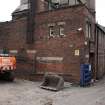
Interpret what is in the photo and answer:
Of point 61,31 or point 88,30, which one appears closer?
point 61,31

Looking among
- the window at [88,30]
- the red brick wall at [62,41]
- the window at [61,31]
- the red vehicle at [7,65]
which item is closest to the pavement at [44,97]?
the red vehicle at [7,65]

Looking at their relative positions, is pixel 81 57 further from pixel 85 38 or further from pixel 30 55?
pixel 30 55

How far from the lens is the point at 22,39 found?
60.2 feet

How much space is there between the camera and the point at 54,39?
1652cm

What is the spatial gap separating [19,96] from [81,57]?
584cm

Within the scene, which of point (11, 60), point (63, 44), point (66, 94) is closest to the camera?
point (66, 94)

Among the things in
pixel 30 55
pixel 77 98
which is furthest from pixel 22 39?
pixel 77 98

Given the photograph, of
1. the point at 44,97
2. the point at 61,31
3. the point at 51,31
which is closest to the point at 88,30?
the point at 61,31

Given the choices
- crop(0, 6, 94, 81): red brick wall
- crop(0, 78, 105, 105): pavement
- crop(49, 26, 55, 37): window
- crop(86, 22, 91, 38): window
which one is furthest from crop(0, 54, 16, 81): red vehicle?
crop(86, 22, 91, 38): window

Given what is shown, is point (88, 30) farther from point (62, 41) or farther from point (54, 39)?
point (54, 39)

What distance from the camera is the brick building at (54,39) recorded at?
15.4m

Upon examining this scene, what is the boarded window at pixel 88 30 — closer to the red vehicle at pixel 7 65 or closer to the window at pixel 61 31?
the window at pixel 61 31

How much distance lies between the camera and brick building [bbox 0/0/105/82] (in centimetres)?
1542

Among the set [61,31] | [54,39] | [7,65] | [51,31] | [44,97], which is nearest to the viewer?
[44,97]
